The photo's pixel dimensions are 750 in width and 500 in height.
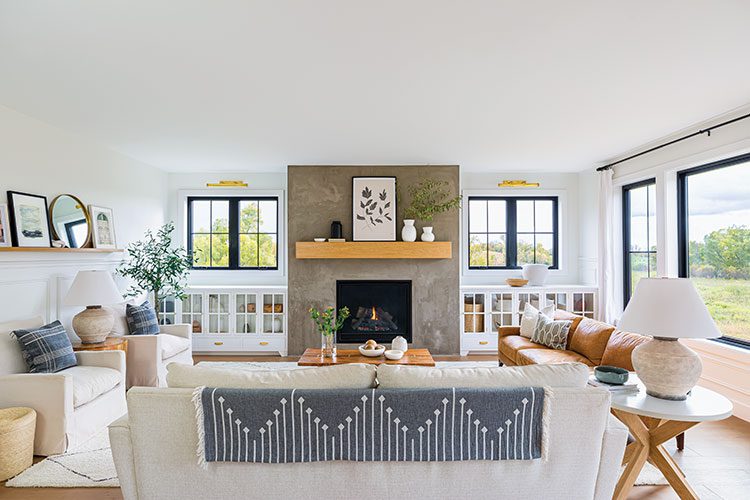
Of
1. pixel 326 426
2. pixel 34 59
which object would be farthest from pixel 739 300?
pixel 34 59

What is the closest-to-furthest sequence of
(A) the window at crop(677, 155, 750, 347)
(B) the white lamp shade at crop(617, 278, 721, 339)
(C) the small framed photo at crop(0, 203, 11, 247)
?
(B) the white lamp shade at crop(617, 278, 721, 339), (C) the small framed photo at crop(0, 203, 11, 247), (A) the window at crop(677, 155, 750, 347)

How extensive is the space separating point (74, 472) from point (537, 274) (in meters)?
5.21

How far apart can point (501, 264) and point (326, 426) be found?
497 cm

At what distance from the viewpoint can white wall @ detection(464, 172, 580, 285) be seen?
248 inches

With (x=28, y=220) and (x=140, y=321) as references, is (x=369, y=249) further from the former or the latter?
(x=28, y=220)

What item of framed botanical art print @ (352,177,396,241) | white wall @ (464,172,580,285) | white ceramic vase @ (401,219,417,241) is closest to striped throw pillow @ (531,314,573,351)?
white ceramic vase @ (401,219,417,241)

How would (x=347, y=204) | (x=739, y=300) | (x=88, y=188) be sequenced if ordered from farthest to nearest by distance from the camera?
(x=347, y=204), (x=88, y=188), (x=739, y=300)

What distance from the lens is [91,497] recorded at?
95.2 inches

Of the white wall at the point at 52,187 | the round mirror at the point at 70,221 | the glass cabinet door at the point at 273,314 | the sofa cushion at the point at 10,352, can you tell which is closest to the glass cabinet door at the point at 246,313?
the glass cabinet door at the point at 273,314

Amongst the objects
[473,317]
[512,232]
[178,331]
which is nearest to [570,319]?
[473,317]

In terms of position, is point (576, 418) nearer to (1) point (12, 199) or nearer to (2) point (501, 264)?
(1) point (12, 199)

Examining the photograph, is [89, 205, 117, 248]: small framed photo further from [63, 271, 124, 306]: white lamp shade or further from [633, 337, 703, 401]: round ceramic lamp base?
[633, 337, 703, 401]: round ceramic lamp base

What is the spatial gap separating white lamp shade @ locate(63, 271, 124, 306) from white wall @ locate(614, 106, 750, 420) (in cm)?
508

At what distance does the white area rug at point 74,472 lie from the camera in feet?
8.34
